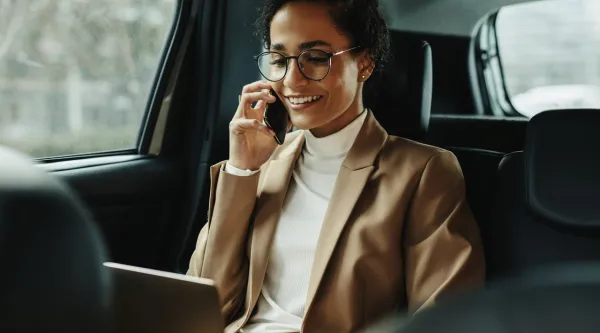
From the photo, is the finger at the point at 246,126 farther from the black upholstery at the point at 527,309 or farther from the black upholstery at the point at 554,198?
the black upholstery at the point at 527,309

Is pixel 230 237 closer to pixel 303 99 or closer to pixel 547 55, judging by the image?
pixel 303 99

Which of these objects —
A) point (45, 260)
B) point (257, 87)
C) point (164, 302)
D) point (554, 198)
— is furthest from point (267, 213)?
point (45, 260)

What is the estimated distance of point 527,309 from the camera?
443 mm

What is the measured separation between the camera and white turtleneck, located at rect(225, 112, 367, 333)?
1681 millimetres

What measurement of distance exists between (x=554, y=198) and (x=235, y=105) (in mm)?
1222

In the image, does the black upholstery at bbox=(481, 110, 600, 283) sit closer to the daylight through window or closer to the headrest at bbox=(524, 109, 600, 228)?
the headrest at bbox=(524, 109, 600, 228)

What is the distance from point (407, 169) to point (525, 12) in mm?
880

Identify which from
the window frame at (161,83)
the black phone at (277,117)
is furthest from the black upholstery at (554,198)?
the window frame at (161,83)

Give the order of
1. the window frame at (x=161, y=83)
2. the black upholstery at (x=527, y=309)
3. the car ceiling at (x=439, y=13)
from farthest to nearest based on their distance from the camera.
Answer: the window frame at (x=161, y=83) → the car ceiling at (x=439, y=13) → the black upholstery at (x=527, y=309)

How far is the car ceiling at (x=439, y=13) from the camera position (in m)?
2.26

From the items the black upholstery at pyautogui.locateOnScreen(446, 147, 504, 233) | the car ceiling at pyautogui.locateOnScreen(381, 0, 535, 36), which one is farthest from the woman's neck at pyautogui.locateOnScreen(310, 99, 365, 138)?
the car ceiling at pyautogui.locateOnScreen(381, 0, 535, 36)

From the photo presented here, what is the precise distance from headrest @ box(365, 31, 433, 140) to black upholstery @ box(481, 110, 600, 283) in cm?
35

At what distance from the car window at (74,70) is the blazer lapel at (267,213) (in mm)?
712

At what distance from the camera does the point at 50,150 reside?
87.5 inches
